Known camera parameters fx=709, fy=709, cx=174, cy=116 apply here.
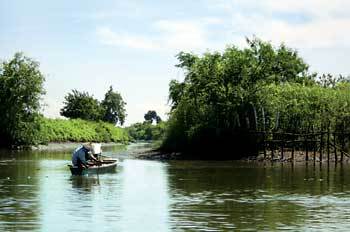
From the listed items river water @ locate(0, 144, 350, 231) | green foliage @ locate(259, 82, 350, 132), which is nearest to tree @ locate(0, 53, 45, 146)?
green foliage @ locate(259, 82, 350, 132)

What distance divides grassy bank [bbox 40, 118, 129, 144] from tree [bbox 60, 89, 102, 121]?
759cm

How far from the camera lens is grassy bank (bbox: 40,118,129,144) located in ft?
341

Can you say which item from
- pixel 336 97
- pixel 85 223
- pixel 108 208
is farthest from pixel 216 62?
pixel 85 223

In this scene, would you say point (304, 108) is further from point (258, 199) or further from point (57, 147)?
point (57, 147)

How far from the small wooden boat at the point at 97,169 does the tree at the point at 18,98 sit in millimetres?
46748

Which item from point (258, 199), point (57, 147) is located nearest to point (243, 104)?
Answer: point (258, 199)

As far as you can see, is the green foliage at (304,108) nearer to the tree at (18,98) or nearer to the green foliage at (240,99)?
the green foliage at (240,99)

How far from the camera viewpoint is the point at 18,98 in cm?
9162

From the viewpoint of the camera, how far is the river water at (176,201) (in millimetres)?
21594

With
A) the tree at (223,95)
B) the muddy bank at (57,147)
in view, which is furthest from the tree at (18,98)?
the tree at (223,95)

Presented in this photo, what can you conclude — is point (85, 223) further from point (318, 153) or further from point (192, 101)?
point (192, 101)

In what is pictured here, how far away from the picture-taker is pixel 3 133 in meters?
92.6

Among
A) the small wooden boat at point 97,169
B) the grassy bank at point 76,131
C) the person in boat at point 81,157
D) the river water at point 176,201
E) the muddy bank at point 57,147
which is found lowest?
the river water at point 176,201

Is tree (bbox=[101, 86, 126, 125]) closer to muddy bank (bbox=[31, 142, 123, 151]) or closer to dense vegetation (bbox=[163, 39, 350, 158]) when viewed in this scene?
muddy bank (bbox=[31, 142, 123, 151])
